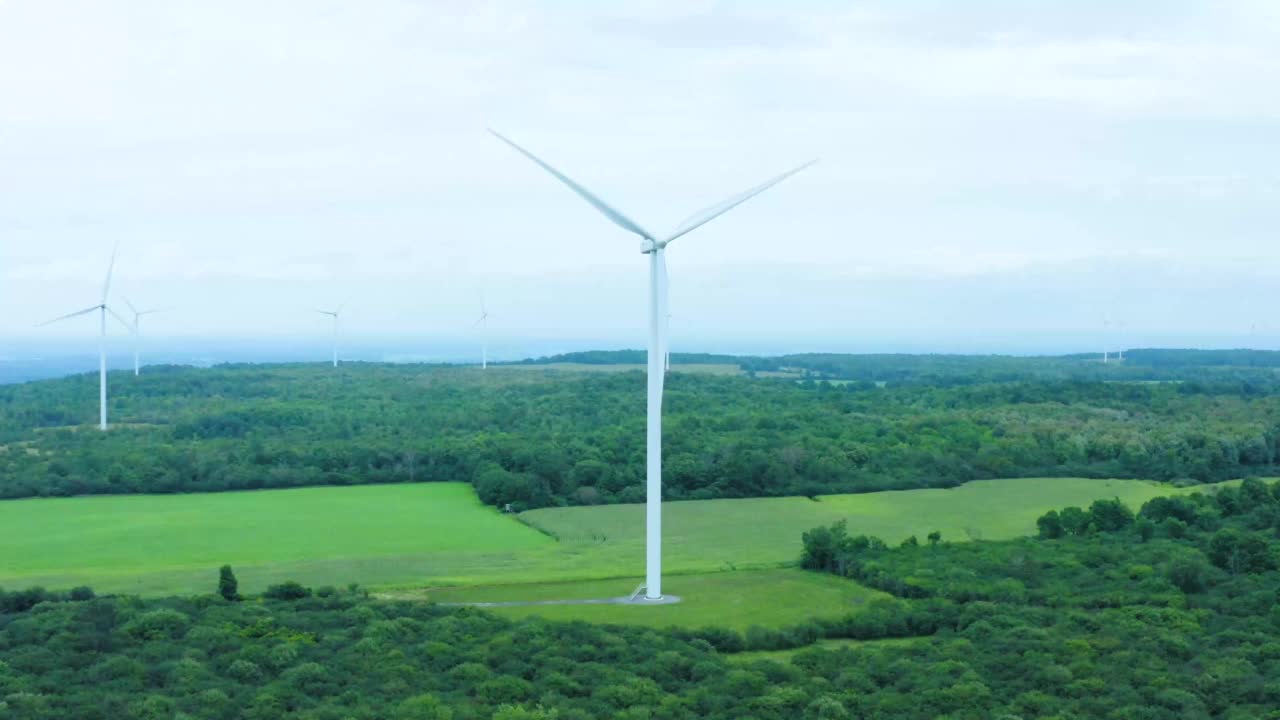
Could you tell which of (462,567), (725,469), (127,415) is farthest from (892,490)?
(127,415)

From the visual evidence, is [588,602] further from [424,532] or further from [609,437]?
[609,437]

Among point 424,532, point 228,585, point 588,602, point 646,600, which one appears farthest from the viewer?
Result: point 424,532

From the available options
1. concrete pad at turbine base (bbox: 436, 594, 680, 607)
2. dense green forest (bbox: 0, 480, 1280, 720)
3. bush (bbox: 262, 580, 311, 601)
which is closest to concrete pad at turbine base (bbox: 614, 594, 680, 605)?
concrete pad at turbine base (bbox: 436, 594, 680, 607)

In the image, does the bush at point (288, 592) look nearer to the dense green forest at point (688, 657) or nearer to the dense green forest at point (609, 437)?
the dense green forest at point (688, 657)

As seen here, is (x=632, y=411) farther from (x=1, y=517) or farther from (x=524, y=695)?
(x=524, y=695)

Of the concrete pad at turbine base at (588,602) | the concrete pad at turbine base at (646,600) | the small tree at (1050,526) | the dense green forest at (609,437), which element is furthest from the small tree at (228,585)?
the small tree at (1050,526)

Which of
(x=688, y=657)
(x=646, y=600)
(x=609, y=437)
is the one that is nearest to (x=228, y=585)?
(x=646, y=600)

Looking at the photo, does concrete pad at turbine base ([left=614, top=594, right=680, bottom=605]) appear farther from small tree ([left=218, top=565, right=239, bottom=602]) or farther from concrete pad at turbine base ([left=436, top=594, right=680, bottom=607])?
small tree ([left=218, top=565, right=239, bottom=602])
